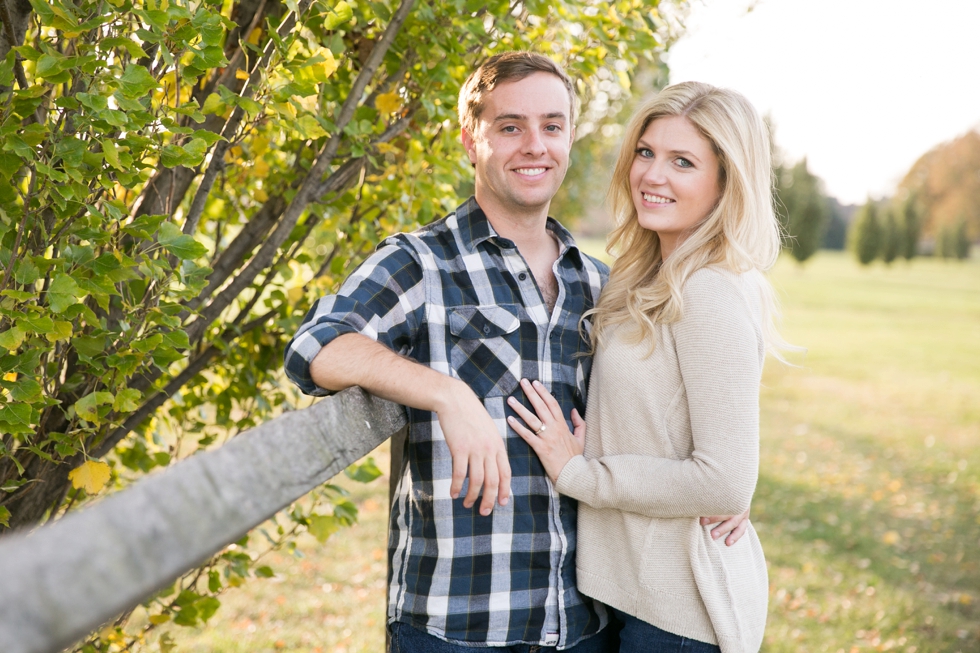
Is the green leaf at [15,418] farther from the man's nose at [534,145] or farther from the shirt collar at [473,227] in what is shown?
the man's nose at [534,145]

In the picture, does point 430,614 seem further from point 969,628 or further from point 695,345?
point 969,628

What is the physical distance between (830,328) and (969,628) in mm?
20032

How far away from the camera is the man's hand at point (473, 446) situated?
170cm

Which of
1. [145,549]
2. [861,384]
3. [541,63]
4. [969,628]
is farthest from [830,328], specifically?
[145,549]

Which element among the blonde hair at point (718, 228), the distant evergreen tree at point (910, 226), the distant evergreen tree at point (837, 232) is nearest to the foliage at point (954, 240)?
the distant evergreen tree at point (910, 226)

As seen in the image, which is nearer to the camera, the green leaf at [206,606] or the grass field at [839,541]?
the green leaf at [206,606]

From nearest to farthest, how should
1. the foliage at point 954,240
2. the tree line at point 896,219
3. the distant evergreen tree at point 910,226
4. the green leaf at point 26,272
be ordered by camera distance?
the green leaf at point 26,272, the tree line at point 896,219, the distant evergreen tree at point 910,226, the foliage at point 954,240

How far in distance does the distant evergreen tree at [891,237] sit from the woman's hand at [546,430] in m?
52.3

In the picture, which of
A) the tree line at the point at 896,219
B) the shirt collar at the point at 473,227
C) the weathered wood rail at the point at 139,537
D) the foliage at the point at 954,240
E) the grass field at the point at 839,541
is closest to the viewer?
the weathered wood rail at the point at 139,537

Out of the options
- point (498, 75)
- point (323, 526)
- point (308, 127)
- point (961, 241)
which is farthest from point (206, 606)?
point (961, 241)

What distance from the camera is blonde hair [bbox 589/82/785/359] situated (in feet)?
7.12

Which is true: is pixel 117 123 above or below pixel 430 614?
above

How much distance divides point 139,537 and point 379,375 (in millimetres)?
879

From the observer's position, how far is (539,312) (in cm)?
227
